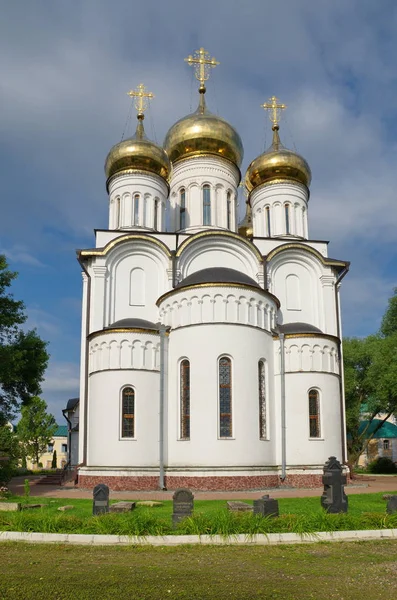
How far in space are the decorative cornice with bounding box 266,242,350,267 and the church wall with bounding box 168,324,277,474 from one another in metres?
4.59

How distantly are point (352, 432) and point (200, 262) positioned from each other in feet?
65.5

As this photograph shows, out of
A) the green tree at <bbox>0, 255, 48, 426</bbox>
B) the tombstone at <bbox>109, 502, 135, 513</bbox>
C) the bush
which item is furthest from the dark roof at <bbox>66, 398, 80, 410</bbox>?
the tombstone at <bbox>109, 502, 135, 513</bbox>

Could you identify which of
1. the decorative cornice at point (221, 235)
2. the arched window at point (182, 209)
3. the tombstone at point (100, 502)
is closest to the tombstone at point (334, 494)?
the tombstone at point (100, 502)

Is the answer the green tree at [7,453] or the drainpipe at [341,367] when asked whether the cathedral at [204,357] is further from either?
the green tree at [7,453]

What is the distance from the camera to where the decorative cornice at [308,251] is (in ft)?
74.4

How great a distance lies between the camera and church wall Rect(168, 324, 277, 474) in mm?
17844

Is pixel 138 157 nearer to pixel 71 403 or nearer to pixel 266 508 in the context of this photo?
pixel 71 403

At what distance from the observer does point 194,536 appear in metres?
9.05

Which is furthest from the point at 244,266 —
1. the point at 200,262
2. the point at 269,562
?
the point at 269,562

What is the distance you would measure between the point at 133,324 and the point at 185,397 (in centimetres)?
318

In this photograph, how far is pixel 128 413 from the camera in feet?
61.6

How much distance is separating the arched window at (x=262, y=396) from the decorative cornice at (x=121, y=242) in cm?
573

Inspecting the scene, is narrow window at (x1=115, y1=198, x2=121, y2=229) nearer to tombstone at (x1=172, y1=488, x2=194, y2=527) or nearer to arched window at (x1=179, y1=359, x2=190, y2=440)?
arched window at (x1=179, y1=359, x2=190, y2=440)

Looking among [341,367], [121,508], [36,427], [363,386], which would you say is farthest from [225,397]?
[36,427]
